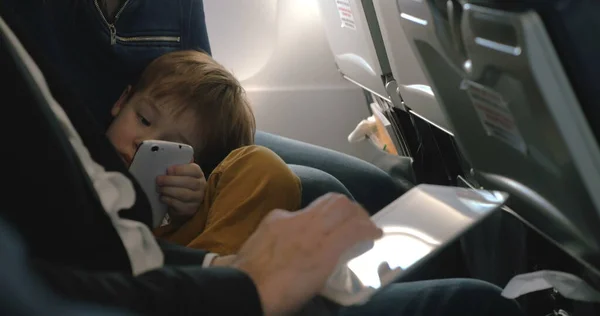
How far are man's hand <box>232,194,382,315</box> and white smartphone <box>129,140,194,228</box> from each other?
421 mm

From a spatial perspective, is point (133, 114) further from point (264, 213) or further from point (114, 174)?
point (114, 174)

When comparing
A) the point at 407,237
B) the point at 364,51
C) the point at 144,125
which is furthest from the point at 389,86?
the point at 407,237

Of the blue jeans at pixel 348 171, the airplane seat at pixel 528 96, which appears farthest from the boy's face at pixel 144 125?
the airplane seat at pixel 528 96

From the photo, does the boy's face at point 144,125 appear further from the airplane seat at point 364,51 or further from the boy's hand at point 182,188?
the airplane seat at point 364,51

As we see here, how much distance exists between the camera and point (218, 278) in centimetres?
51

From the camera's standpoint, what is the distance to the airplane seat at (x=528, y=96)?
534 millimetres

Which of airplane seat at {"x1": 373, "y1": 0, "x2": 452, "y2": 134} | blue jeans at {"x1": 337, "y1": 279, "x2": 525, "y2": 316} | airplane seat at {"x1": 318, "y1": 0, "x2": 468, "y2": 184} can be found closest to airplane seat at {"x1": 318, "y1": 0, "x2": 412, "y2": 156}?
airplane seat at {"x1": 318, "y1": 0, "x2": 468, "y2": 184}

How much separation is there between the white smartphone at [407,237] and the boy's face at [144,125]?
432 millimetres

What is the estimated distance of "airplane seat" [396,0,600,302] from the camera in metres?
0.53

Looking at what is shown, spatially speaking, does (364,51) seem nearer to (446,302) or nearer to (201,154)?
(201,154)

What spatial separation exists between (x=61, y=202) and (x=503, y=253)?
82 cm

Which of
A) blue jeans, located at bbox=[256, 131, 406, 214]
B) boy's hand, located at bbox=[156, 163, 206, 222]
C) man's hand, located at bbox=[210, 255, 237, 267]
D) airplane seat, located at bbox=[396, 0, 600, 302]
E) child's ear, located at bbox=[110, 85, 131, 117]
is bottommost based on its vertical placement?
blue jeans, located at bbox=[256, 131, 406, 214]

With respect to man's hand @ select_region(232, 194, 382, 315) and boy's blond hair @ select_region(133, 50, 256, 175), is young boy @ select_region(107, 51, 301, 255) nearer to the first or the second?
boy's blond hair @ select_region(133, 50, 256, 175)

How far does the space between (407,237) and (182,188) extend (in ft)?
1.42
